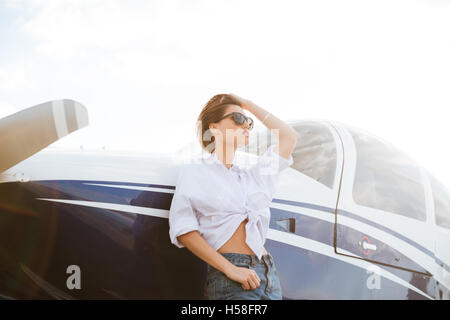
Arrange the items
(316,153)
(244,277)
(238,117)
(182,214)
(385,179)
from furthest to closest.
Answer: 1. (385,179)
2. (316,153)
3. (238,117)
4. (182,214)
5. (244,277)

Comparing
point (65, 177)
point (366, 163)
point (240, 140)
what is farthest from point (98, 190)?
point (366, 163)

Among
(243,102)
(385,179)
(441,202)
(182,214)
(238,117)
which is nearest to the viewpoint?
(182,214)

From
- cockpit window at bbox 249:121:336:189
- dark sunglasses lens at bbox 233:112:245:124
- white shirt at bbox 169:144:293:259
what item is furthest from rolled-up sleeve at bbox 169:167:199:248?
cockpit window at bbox 249:121:336:189

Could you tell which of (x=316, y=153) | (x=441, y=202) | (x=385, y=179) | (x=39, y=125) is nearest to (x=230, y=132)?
(x=39, y=125)

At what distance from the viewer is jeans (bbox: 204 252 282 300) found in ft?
6.57

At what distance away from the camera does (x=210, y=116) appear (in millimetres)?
2412

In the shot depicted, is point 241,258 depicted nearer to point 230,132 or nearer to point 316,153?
point 230,132

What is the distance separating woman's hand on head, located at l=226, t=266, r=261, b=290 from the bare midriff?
0.42ft

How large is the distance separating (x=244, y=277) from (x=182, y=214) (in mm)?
454

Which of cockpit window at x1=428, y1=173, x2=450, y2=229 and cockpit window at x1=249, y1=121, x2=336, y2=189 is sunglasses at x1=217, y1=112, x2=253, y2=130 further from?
cockpit window at x1=428, y1=173, x2=450, y2=229

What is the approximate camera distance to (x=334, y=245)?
2.85 meters

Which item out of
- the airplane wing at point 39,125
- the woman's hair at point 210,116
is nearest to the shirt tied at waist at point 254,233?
the woman's hair at point 210,116

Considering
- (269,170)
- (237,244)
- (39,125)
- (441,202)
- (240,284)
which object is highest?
(39,125)
